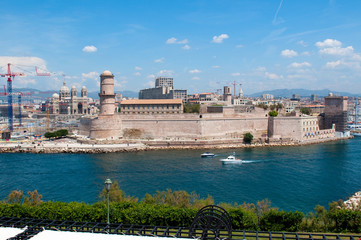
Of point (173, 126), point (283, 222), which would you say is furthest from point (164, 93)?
point (283, 222)

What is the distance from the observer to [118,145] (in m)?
27.0

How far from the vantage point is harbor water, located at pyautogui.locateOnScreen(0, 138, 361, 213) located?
587 inches

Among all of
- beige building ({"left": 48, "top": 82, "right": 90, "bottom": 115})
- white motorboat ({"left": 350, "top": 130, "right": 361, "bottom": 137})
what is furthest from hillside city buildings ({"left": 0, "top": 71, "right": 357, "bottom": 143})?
beige building ({"left": 48, "top": 82, "right": 90, "bottom": 115})

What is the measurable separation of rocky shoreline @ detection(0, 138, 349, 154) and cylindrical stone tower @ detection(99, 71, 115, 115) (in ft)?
10.5

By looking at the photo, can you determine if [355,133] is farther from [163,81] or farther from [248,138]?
[163,81]

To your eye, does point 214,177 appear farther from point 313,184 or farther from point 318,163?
point 318,163

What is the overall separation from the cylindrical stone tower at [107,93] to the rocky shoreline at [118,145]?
3.21 meters

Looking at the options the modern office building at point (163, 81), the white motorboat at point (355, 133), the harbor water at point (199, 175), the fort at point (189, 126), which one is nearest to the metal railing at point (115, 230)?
the harbor water at point (199, 175)

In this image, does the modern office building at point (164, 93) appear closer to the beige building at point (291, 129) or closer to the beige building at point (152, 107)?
the beige building at point (152, 107)

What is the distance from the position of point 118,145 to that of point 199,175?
35.6 ft

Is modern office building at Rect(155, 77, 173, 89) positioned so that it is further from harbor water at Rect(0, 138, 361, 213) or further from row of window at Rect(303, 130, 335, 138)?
harbor water at Rect(0, 138, 361, 213)

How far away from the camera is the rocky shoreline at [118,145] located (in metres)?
25.9

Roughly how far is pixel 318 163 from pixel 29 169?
62.5 ft

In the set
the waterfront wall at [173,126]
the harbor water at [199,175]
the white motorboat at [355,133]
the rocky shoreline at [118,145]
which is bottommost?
the harbor water at [199,175]
